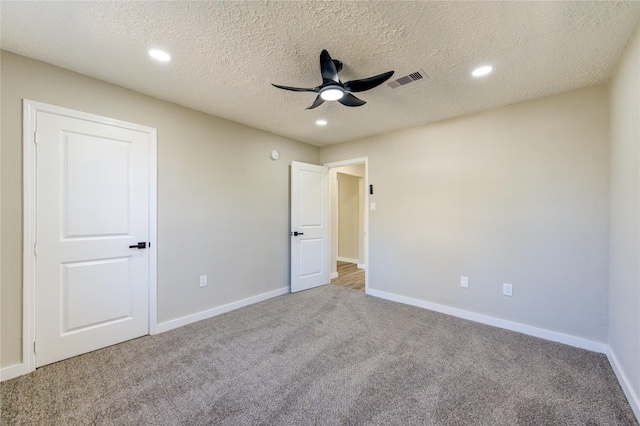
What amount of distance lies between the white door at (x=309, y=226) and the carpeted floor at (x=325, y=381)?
1.43 m

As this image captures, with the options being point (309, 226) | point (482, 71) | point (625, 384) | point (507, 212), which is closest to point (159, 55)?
point (482, 71)

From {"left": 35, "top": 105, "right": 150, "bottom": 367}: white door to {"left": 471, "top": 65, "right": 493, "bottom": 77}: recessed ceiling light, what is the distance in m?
3.23

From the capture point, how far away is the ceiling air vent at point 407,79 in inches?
90.2

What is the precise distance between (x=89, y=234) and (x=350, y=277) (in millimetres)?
4113

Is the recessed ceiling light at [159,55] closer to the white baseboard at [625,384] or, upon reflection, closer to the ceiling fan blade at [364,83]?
the ceiling fan blade at [364,83]

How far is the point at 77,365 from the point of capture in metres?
2.20

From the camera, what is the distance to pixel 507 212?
9.66 ft

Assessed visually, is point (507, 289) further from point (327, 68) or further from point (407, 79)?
point (327, 68)

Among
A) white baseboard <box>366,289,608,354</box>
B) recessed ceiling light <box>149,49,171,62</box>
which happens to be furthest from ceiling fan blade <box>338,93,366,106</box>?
white baseboard <box>366,289,608,354</box>

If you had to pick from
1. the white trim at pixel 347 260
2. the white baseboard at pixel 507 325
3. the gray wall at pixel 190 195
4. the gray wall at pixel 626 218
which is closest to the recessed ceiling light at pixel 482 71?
the gray wall at pixel 626 218

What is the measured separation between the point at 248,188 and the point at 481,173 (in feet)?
9.90

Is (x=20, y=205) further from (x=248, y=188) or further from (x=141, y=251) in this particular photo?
(x=248, y=188)

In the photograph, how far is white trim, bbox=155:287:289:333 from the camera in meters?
2.88

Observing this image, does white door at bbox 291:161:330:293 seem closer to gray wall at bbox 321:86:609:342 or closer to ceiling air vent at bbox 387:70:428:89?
gray wall at bbox 321:86:609:342
